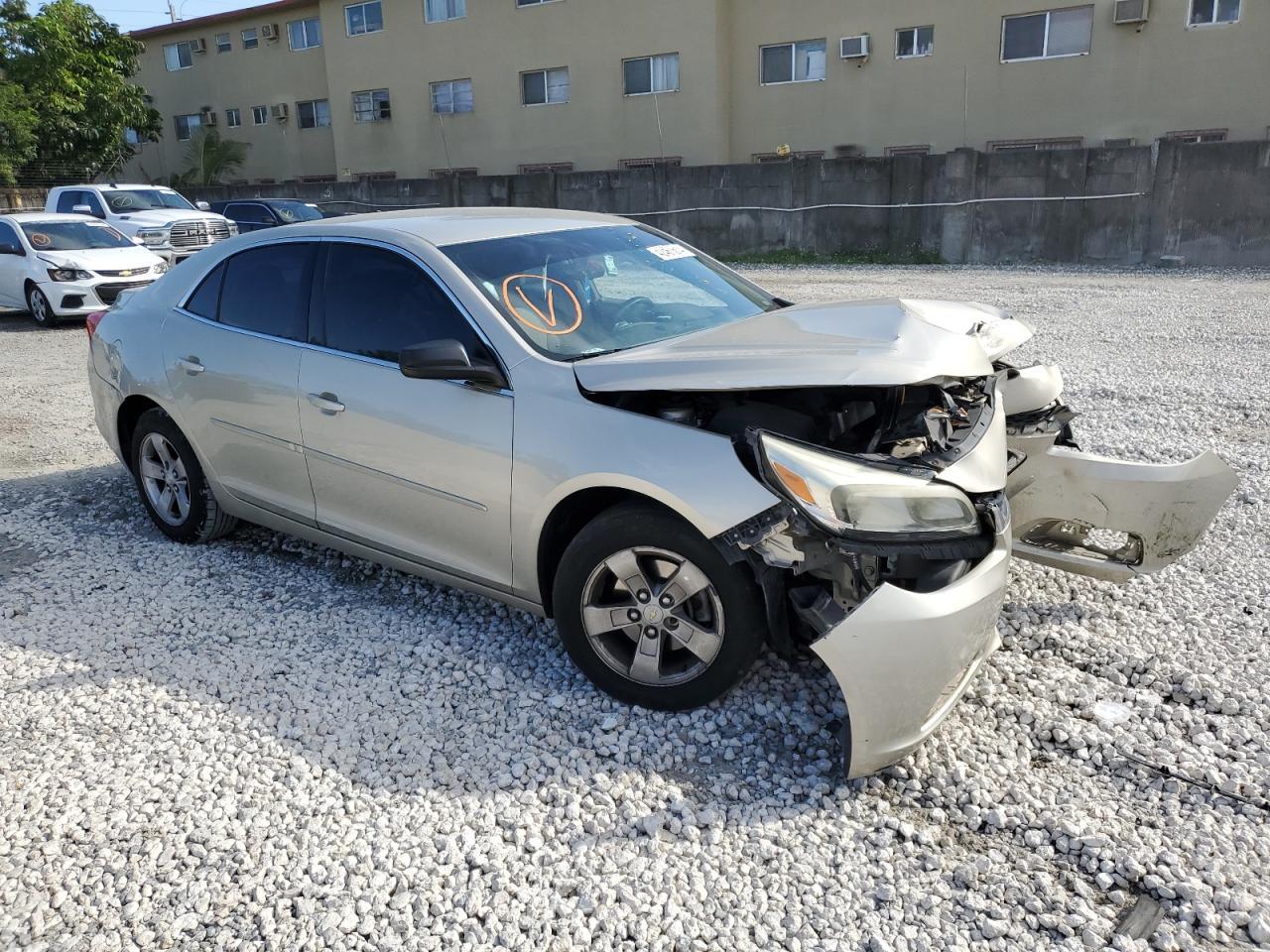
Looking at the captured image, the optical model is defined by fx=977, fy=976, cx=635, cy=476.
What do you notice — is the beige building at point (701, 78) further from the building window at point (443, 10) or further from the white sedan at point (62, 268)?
the white sedan at point (62, 268)

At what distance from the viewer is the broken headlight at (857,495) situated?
2.97m

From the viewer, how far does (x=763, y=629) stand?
10.7ft

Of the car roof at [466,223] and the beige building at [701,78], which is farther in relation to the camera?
the beige building at [701,78]

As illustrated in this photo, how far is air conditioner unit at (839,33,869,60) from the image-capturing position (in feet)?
78.7

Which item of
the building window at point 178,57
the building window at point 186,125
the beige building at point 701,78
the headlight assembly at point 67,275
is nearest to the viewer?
the headlight assembly at point 67,275

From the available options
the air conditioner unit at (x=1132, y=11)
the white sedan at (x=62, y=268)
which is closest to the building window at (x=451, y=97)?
the white sedan at (x=62, y=268)

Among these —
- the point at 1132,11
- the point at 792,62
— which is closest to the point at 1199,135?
the point at 1132,11

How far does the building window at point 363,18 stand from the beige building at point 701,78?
0.06 metres

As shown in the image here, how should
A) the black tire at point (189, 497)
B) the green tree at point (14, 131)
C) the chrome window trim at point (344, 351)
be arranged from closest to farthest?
1. the chrome window trim at point (344, 351)
2. the black tire at point (189, 497)
3. the green tree at point (14, 131)

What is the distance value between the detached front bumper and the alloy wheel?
0.53m

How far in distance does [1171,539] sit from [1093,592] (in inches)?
17.3

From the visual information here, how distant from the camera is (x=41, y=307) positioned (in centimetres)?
1367

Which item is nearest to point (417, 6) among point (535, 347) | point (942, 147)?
point (942, 147)

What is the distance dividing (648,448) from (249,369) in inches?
86.7
